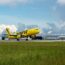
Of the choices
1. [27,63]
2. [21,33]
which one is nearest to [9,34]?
[21,33]

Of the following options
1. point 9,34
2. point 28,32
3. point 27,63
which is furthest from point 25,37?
point 27,63

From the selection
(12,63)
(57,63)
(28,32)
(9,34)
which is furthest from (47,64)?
(9,34)

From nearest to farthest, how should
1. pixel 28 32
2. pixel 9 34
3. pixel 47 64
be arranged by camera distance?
pixel 47 64 → pixel 28 32 → pixel 9 34

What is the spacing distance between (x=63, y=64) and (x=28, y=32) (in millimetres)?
106378

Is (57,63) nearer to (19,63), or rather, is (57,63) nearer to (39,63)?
(39,63)

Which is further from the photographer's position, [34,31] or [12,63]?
[34,31]

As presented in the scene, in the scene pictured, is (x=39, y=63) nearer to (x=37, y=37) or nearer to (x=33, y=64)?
(x=33, y=64)

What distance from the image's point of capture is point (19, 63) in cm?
2280

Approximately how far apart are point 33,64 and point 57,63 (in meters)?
1.76

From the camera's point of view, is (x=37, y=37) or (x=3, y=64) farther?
(x=37, y=37)

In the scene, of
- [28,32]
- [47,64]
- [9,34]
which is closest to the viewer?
[47,64]

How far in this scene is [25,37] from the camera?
12862 cm

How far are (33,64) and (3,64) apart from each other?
2.21 m

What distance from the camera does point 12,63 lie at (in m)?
22.4
